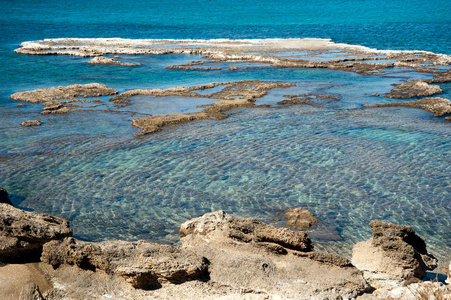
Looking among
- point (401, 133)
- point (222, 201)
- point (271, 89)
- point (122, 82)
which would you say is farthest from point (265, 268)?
point (122, 82)

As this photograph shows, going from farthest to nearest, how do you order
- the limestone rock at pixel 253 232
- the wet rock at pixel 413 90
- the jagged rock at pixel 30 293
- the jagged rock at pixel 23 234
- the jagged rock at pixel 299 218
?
the wet rock at pixel 413 90
the jagged rock at pixel 299 218
the limestone rock at pixel 253 232
the jagged rock at pixel 23 234
the jagged rock at pixel 30 293

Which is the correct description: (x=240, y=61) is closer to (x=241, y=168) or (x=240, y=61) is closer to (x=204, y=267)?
(x=241, y=168)

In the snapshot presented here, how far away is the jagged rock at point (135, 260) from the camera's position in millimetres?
4438

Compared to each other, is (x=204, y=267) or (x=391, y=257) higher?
(x=204, y=267)

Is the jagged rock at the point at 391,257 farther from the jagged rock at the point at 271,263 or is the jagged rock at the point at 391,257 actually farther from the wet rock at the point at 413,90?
the wet rock at the point at 413,90

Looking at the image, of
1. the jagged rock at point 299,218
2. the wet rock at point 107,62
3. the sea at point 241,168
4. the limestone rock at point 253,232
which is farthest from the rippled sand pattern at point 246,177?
the wet rock at point 107,62

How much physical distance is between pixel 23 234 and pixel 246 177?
6.12 metres

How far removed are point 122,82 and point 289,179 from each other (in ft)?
53.8

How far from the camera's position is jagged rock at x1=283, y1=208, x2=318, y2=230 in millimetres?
8180

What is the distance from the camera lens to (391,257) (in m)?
5.56

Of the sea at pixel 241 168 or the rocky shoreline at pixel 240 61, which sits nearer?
the sea at pixel 241 168

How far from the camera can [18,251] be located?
5203 millimetres

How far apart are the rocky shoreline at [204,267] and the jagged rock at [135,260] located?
0.01 meters

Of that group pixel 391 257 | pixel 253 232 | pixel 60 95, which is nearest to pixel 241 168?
pixel 253 232
